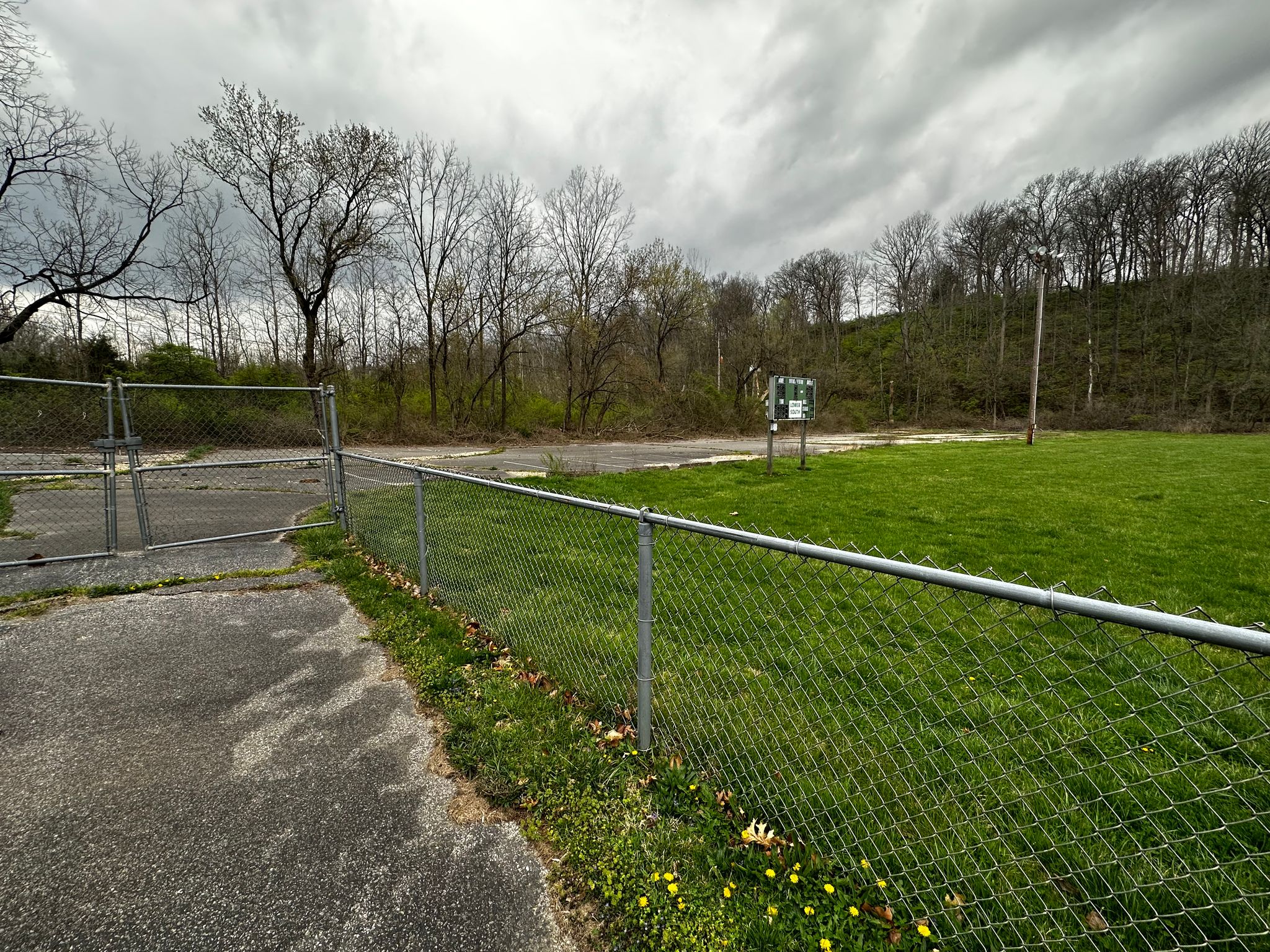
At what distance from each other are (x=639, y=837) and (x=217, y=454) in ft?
41.3

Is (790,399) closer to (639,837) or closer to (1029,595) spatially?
(639,837)

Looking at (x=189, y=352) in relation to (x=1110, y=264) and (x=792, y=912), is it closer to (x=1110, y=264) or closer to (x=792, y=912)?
(x=792, y=912)

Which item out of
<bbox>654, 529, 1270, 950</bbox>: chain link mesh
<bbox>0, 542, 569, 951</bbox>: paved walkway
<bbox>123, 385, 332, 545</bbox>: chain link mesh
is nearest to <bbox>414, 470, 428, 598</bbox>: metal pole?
<bbox>0, 542, 569, 951</bbox>: paved walkway

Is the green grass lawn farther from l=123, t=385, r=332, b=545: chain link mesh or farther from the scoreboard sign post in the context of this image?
l=123, t=385, r=332, b=545: chain link mesh

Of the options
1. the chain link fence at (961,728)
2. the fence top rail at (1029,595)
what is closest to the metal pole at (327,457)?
the chain link fence at (961,728)

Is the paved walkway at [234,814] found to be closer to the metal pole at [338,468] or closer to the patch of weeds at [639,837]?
the patch of weeds at [639,837]

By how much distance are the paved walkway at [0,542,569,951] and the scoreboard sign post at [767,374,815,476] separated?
31.2 ft

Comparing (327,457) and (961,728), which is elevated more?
(327,457)

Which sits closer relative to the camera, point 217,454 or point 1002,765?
point 1002,765

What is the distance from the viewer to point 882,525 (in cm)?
743

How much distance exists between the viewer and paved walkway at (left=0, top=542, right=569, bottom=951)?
1792mm

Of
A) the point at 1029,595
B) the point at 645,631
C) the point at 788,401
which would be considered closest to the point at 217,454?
the point at 788,401

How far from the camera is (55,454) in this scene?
683cm

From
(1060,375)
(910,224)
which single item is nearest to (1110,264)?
(1060,375)
